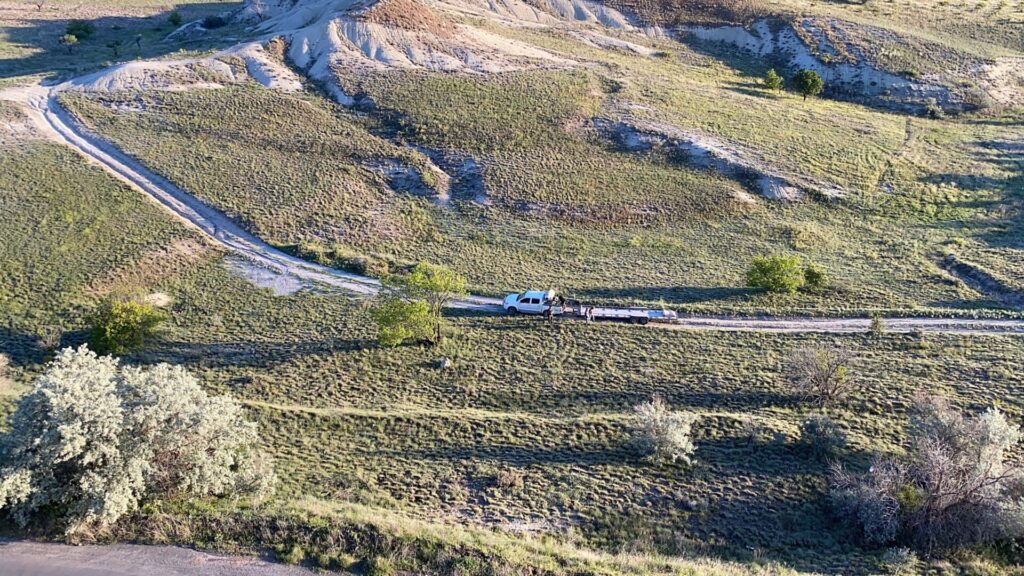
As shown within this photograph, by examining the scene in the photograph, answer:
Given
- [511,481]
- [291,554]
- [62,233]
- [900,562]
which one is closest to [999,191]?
[900,562]

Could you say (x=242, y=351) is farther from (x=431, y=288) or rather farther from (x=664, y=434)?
(x=664, y=434)

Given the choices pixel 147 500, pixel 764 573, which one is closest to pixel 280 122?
pixel 147 500

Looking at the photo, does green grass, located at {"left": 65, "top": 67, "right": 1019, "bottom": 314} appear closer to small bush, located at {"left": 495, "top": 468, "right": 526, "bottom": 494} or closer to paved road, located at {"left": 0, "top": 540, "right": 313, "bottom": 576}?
small bush, located at {"left": 495, "top": 468, "right": 526, "bottom": 494}

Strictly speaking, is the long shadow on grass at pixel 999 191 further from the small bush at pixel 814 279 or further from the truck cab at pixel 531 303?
the truck cab at pixel 531 303

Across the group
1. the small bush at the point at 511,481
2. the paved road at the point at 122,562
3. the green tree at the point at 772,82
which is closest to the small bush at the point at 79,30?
the green tree at the point at 772,82

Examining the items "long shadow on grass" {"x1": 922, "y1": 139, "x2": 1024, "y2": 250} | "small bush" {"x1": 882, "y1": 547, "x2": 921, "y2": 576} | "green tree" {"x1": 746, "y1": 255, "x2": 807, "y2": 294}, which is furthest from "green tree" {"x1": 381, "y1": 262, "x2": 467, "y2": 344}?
"long shadow on grass" {"x1": 922, "y1": 139, "x2": 1024, "y2": 250}

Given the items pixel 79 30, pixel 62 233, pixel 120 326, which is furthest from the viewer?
pixel 79 30

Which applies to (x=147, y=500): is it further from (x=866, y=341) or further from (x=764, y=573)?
(x=866, y=341)

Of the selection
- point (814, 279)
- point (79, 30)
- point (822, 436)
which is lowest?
point (822, 436)
